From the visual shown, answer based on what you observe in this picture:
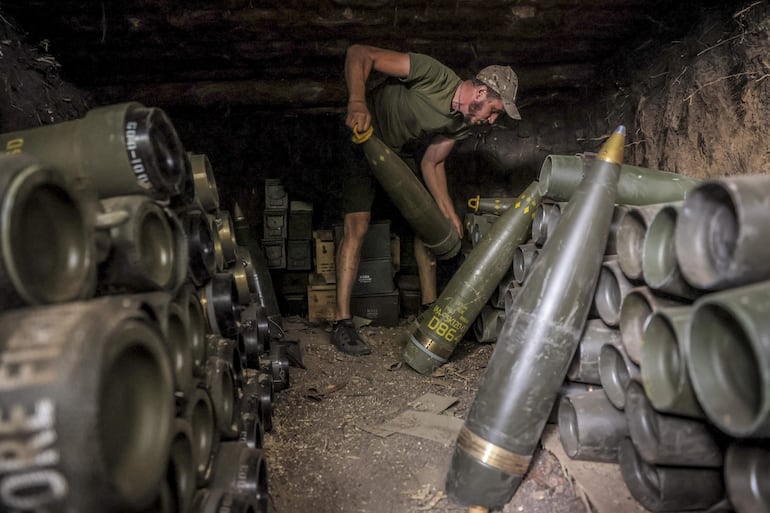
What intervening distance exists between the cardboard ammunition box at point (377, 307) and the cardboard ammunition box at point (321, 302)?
0.81 ft

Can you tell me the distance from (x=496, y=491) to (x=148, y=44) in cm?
365

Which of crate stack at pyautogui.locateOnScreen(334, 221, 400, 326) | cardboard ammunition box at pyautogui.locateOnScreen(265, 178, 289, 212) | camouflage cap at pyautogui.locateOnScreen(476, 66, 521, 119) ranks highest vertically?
camouflage cap at pyautogui.locateOnScreen(476, 66, 521, 119)

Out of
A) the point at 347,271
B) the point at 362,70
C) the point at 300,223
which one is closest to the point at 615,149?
the point at 362,70

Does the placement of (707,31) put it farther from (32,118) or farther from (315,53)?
(32,118)

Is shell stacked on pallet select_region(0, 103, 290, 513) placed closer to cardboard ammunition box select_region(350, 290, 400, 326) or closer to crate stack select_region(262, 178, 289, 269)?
cardboard ammunition box select_region(350, 290, 400, 326)

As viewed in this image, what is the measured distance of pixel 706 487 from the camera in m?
1.42

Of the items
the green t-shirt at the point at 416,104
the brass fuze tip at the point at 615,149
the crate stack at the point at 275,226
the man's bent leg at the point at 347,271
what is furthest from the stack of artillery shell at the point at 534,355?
the crate stack at the point at 275,226

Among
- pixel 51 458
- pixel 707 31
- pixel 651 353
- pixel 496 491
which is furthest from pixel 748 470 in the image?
pixel 707 31

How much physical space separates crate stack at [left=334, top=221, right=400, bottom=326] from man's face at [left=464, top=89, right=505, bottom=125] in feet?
3.85

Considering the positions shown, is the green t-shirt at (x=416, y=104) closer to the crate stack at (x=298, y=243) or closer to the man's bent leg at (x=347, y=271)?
the man's bent leg at (x=347, y=271)

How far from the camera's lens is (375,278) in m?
4.03

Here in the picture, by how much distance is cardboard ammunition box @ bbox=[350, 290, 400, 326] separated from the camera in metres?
4.04

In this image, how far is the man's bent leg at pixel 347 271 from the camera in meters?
3.55

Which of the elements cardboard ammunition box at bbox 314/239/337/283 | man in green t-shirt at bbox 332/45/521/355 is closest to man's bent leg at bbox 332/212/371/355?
man in green t-shirt at bbox 332/45/521/355
